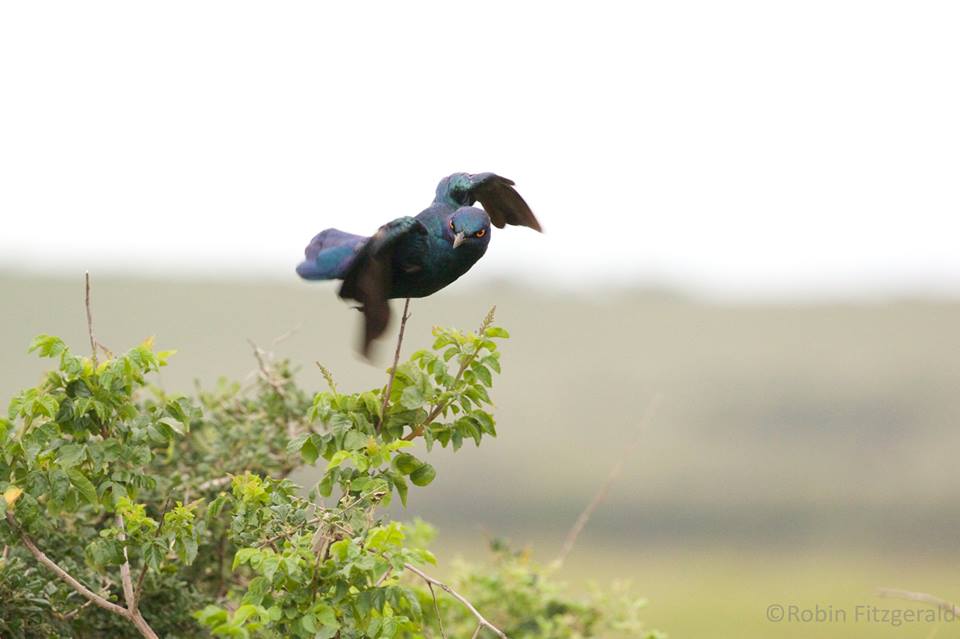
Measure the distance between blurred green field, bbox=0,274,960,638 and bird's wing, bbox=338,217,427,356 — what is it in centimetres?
1817

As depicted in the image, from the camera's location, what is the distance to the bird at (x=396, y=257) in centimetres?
347

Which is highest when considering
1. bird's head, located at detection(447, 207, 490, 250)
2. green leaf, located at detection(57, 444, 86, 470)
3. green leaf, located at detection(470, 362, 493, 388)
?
bird's head, located at detection(447, 207, 490, 250)

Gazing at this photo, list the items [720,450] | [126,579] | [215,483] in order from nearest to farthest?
[126,579] → [215,483] → [720,450]

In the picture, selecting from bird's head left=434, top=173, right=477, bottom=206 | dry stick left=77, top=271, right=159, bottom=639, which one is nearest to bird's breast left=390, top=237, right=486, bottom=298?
bird's head left=434, top=173, right=477, bottom=206

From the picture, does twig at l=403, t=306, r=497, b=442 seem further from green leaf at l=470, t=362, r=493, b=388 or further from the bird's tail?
the bird's tail

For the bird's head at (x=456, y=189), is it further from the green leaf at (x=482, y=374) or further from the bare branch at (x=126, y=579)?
the bare branch at (x=126, y=579)

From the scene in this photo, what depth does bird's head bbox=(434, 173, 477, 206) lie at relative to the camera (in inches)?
149

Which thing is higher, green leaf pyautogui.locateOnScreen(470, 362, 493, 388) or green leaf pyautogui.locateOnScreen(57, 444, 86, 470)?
green leaf pyautogui.locateOnScreen(470, 362, 493, 388)

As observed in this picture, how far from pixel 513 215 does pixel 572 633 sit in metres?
2.28

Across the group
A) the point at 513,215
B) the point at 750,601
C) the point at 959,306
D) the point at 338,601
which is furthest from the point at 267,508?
the point at 959,306

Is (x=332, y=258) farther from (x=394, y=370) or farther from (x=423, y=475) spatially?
(x=423, y=475)

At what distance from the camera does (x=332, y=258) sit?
11.5 feet

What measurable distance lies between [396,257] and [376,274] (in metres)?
0.09

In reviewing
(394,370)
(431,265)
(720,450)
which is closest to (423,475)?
(394,370)
